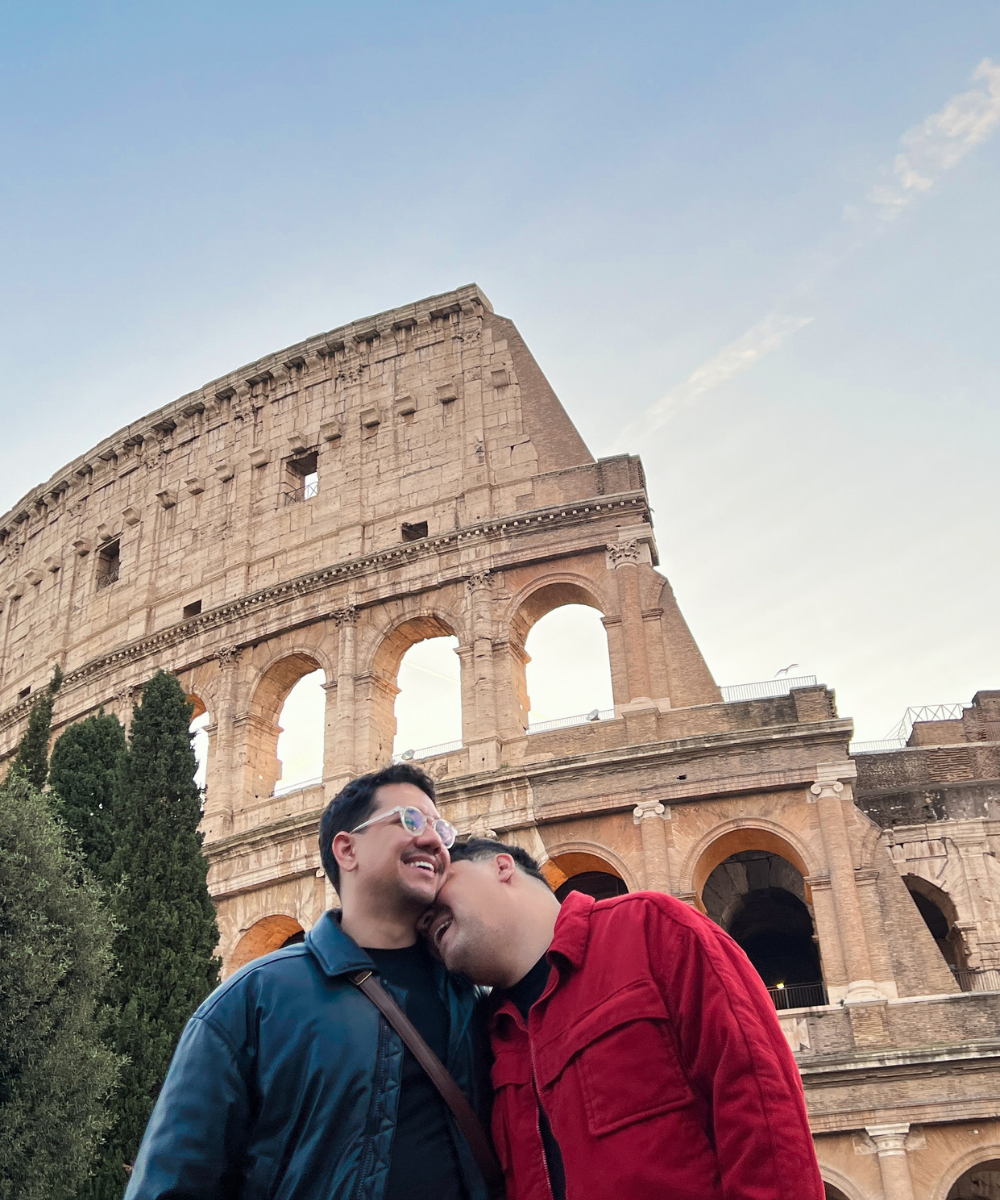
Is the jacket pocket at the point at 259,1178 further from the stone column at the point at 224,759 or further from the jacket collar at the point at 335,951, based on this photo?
the stone column at the point at 224,759

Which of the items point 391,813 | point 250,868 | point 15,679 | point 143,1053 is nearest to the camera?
point 391,813

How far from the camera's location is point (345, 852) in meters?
3.16

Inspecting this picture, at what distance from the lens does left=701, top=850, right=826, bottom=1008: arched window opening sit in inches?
720

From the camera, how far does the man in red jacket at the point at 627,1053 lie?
99.7 inches

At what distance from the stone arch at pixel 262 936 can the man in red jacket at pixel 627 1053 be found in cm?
1520

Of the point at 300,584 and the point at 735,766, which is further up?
the point at 300,584

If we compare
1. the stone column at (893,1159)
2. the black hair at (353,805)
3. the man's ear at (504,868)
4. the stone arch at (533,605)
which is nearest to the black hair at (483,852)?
the man's ear at (504,868)

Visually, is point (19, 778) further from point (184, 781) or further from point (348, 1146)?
point (348, 1146)

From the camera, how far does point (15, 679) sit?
25.6 metres

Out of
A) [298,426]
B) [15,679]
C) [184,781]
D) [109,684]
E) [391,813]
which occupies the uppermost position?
[298,426]

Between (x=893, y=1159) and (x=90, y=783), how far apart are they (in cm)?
1103

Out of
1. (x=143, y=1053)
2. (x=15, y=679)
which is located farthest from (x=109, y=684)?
A: (x=143, y=1053)

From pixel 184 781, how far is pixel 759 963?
10.2m

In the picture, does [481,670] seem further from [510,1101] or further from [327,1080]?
[327,1080]
